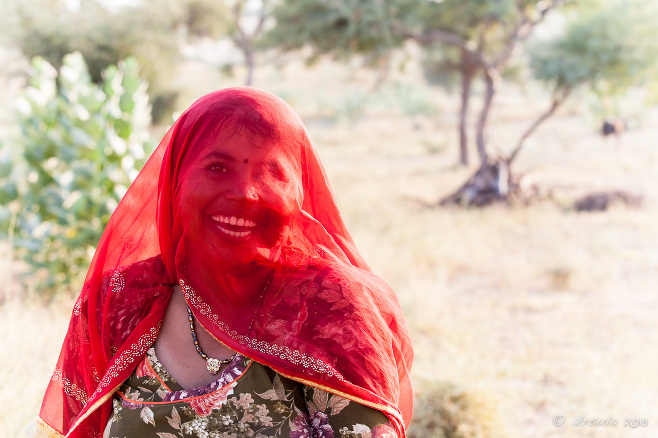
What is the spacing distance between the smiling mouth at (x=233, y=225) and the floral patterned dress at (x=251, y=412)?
0.30 meters

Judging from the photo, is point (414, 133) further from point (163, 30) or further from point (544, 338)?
point (544, 338)

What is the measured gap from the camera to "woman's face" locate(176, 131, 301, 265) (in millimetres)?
1352

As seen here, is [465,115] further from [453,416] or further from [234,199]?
[234,199]

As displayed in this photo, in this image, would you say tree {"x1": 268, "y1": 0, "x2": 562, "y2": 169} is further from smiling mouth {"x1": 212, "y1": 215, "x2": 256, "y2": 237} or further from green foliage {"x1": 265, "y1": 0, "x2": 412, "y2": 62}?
smiling mouth {"x1": 212, "y1": 215, "x2": 256, "y2": 237}

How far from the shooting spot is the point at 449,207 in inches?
388

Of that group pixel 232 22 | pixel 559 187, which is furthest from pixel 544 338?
pixel 232 22

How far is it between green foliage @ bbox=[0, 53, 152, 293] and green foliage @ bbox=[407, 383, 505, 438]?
2779 millimetres

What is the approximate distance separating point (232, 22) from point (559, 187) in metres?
13.6

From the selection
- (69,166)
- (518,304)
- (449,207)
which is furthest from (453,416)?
(449,207)

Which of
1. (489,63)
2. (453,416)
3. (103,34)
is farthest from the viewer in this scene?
(103,34)

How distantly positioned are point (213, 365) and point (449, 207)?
8.83m

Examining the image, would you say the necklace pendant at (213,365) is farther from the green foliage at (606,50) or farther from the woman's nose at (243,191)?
the green foliage at (606,50)

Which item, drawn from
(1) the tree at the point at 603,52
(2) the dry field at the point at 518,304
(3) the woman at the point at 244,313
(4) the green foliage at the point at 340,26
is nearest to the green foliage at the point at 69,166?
(2) the dry field at the point at 518,304

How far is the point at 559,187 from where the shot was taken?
11.8 m
